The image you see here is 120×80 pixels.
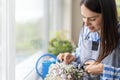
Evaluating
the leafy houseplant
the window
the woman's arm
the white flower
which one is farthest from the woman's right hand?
the leafy houseplant

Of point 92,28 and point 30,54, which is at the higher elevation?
point 92,28

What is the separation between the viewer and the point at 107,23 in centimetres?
139

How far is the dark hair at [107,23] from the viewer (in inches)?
54.2

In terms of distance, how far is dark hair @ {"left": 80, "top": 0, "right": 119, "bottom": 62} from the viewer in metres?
1.38

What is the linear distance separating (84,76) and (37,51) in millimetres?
1369

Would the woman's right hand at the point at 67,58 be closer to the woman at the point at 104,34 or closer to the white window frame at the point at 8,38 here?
the woman at the point at 104,34

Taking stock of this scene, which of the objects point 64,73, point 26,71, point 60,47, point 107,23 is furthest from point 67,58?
point 60,47

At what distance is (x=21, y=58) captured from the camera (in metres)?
2.46

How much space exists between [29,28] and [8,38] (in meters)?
1.18

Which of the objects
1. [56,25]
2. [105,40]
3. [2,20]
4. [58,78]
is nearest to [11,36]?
[2,20]

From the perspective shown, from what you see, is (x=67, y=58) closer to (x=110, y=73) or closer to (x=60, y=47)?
(x=110, y=73)

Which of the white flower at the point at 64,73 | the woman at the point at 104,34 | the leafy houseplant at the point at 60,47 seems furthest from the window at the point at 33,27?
the woman at the point at 104,34

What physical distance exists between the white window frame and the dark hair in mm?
416

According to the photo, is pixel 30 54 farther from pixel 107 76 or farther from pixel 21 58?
pixel 107 76
